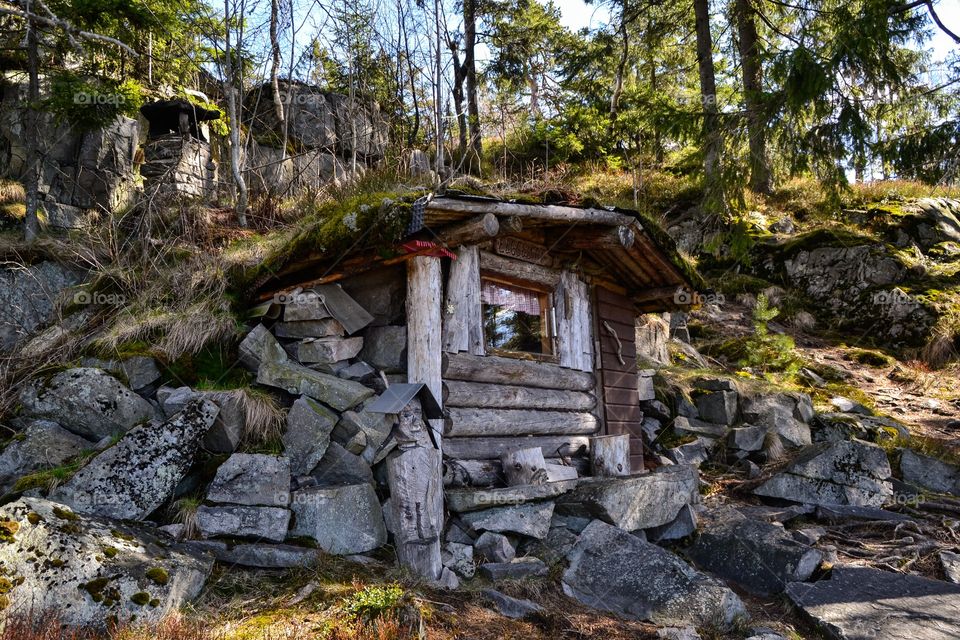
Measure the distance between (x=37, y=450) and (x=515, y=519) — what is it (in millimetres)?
4179

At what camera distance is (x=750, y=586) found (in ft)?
19.4

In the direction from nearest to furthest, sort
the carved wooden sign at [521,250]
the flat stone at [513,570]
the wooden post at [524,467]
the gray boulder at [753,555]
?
the flat stone at [513,570], the gray boulder at [753,555], the wooden post at [524,467], the carved wooden sign at [521,250]

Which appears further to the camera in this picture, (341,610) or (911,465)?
(911,465)

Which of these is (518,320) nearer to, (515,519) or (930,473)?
(515,519)

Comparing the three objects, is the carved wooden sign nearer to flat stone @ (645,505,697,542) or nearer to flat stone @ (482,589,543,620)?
flat stone @ (645,505,697,542)

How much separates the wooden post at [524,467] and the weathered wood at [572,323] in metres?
1.50

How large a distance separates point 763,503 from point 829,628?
12.0 feet

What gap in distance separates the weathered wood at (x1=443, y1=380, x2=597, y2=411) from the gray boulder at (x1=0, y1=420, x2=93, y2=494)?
3.28 metres

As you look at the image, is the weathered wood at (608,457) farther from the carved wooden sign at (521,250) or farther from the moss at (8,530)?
the moss at (8,530)

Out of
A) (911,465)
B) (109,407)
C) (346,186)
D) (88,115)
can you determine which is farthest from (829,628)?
(88,115)

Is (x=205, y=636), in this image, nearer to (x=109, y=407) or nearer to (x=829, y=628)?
(x=109, y=407)

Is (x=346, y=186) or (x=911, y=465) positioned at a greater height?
(x=346, y=186)

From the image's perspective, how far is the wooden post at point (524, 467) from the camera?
20.3 feet

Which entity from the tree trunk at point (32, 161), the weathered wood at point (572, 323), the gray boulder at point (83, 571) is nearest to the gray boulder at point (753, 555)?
the weathered wood at point (572, 323)
